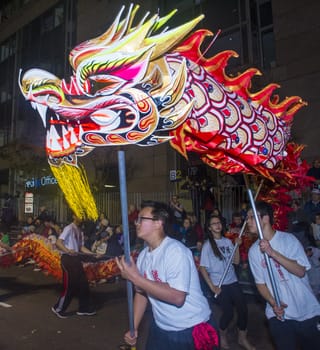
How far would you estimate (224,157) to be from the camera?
12.4 ft

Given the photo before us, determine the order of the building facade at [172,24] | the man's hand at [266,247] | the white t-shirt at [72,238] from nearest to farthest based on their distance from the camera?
1. the man's hand at [266,247]
2. the white t-shirt at [72,238]
3. the building facade at [172,24]

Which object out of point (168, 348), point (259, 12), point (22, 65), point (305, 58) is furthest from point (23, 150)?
point (168, 348)

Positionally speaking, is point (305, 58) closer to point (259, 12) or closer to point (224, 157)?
point (259, 12)

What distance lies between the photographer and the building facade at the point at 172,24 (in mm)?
11711

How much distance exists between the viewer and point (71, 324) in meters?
5.96

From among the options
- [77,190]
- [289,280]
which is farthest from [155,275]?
[289,280]

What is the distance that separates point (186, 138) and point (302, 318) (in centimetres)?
179

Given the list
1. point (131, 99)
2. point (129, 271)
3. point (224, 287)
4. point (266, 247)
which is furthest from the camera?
point (224, 287)

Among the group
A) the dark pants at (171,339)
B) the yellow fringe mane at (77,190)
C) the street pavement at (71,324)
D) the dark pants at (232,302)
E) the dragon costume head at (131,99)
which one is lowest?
the street pavement at (71,324)

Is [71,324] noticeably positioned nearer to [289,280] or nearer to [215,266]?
[215,266]

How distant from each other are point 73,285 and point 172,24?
Result: 35.4ft

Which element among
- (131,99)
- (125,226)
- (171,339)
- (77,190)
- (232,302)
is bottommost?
(232,302)

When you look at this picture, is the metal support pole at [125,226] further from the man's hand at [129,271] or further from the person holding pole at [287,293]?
the person holding pole at [287,293]

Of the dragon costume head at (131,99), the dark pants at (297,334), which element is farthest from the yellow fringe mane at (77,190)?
the dark pants at (297,334)
